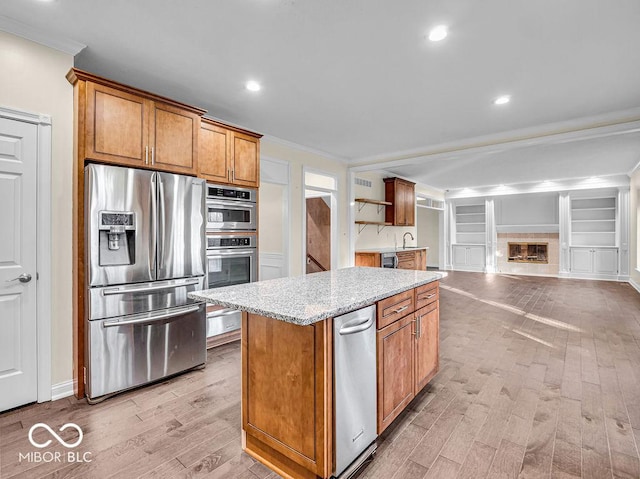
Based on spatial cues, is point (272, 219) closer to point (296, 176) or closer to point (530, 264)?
point (296, 176)

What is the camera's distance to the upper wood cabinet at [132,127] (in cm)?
244

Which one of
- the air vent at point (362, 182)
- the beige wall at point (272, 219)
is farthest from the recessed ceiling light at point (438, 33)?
the air vent at point (362, 182)

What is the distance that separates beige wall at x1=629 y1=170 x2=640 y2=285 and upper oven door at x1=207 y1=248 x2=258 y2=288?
792 centimetres

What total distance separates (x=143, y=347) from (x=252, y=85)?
2538 mm

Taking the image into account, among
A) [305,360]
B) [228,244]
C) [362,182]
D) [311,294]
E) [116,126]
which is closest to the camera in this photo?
[305,360]

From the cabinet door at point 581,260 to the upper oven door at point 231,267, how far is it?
30.4ft

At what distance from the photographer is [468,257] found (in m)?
10.8

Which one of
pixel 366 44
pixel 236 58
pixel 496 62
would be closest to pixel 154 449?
pixel 236 58

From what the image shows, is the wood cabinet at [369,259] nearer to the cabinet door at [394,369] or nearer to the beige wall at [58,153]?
the cabinet door at [394,369]

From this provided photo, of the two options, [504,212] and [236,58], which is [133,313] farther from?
[504,212]

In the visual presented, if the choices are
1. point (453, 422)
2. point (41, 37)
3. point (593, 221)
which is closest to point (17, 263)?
point (41, 37)

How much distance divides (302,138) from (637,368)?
4.55 metres

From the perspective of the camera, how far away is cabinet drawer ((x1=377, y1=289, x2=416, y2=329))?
1878 millimetres

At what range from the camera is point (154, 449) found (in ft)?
6.20
